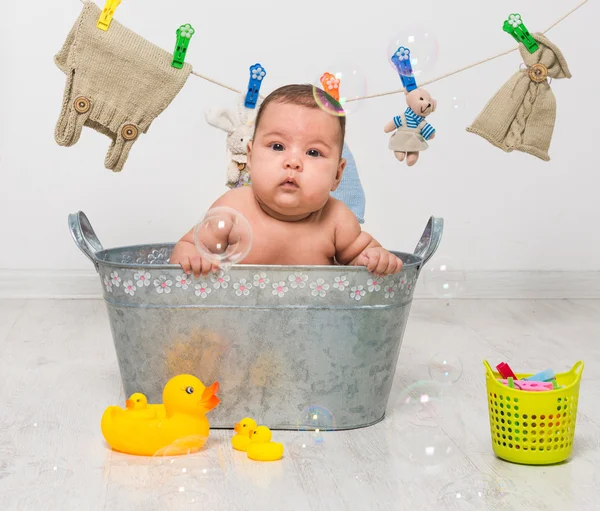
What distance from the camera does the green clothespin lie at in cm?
166

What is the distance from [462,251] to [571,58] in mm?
708

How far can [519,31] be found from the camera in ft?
5.86

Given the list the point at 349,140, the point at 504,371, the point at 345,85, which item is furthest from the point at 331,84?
the point at 349,140

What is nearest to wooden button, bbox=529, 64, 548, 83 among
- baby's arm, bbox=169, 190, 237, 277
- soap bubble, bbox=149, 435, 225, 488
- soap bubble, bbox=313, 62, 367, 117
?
soap bubble, bbox=313, 62, 367, 117

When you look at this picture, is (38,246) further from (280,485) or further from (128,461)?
(280,485)

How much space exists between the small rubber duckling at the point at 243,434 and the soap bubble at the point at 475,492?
0.33 m

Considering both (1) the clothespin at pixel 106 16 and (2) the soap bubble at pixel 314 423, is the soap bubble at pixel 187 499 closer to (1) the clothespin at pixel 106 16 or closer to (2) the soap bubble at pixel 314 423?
(2) the soap bubble at pixel 314 423

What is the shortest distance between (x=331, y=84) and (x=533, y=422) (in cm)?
69

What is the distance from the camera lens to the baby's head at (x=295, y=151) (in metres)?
1.53

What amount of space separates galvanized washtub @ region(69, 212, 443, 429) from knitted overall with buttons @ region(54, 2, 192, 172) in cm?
29

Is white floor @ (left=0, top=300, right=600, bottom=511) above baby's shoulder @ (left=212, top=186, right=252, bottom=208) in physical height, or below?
below

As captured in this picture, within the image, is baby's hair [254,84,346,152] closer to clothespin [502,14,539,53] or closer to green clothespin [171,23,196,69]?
green clothespin [171,23,196,69]

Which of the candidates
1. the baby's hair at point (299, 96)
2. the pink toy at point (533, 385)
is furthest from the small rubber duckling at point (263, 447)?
the baby's hair at point (299, 96)

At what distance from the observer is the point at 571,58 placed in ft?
9.12
